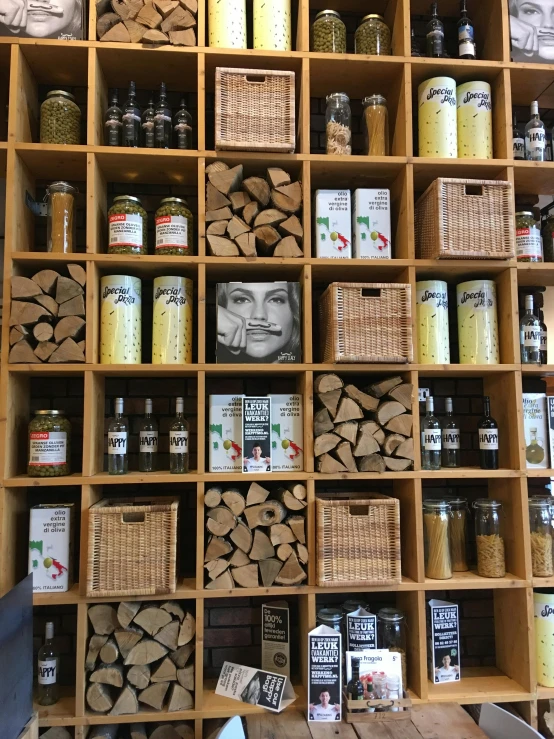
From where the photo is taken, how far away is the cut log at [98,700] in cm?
187

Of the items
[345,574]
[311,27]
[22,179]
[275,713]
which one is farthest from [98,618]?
[311,27]

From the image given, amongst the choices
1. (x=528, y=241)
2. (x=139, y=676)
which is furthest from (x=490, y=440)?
(x=139, y=676)

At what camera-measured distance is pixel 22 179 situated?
84.2 inches

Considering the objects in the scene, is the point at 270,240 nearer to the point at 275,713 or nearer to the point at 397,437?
the point at 397,437

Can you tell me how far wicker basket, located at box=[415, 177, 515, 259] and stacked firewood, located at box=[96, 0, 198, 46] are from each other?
1.11 m

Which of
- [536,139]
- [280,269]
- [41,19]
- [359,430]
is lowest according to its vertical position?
[359,430]

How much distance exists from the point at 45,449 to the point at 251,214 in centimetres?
112

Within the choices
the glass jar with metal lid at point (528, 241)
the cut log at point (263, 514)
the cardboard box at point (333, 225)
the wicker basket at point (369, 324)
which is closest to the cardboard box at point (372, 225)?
the cardboard box at point (333, 225)

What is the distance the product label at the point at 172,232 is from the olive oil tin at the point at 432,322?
92 centimetres

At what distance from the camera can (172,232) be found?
2082 mm

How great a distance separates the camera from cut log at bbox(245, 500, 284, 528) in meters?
1.98

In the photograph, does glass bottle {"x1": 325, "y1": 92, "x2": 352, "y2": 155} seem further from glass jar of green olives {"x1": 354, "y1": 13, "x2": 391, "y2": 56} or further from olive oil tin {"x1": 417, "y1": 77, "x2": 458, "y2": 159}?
olive oil tin {"x1": 417, "y1": 77, "x2": 458, "y2": 159}

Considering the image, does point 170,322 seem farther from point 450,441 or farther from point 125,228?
point 450,441

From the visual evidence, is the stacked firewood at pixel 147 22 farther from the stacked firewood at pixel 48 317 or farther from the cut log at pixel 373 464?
the cut log at pixel 373 464
